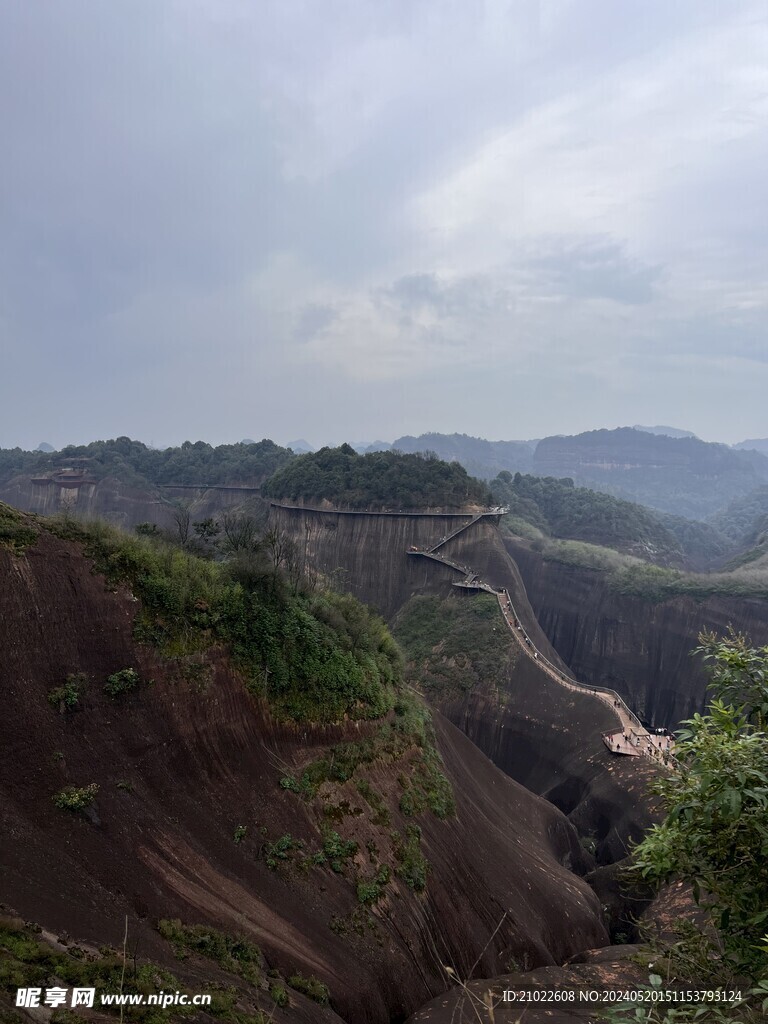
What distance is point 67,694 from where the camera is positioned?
1720 centimetres

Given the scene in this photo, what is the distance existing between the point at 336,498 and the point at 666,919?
5727 centimetres

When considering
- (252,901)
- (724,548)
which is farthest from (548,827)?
(724,548)

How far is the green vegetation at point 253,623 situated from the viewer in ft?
67.0

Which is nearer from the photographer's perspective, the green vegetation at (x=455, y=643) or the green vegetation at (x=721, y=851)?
the green vegetation at (x=721, y=851)

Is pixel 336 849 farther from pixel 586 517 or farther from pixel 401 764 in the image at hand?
pixel 586 517

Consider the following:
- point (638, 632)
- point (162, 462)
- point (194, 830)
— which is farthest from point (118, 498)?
point (194, 830)

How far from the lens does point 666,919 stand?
25.5 m

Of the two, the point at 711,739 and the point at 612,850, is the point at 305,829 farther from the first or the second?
the point at 612,850

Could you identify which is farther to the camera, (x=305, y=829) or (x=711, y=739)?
(x=305, y=829)

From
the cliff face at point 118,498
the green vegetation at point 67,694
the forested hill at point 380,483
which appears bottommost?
the green vegetation at point 67,694

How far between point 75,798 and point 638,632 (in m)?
65.0

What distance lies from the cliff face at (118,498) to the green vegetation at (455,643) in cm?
5128

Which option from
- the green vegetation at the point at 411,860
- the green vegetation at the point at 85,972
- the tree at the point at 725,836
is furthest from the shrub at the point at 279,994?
the tree at the point at 725,836

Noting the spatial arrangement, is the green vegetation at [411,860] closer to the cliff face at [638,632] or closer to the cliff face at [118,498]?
the cliff face at [638,632]
